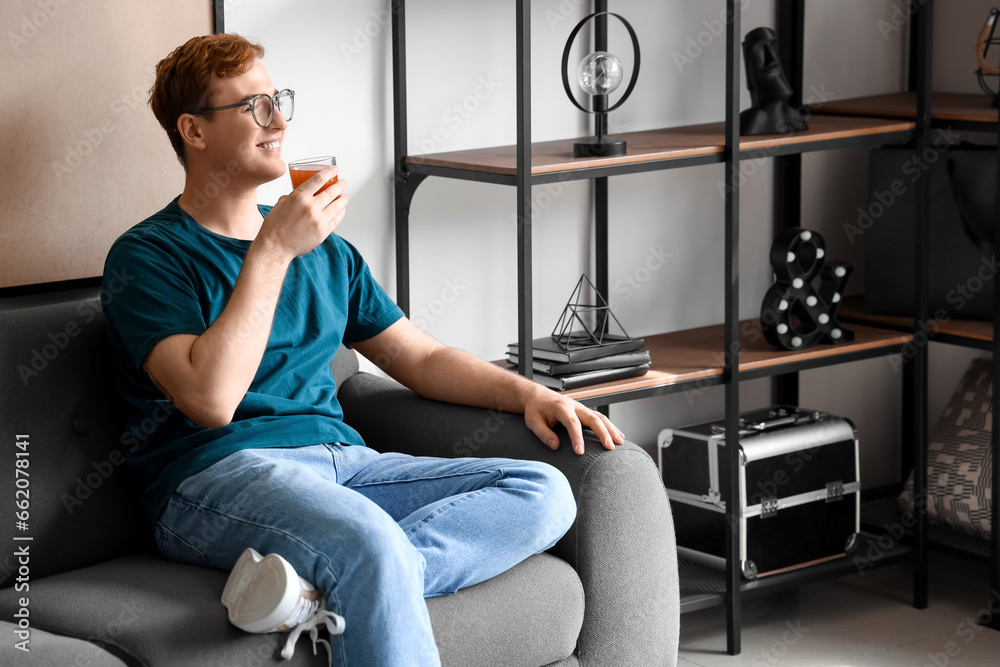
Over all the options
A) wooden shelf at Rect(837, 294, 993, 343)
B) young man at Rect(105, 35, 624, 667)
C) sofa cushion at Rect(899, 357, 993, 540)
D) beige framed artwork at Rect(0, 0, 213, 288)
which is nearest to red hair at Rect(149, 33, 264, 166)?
young man at Rect(105, 35, 624, 667)

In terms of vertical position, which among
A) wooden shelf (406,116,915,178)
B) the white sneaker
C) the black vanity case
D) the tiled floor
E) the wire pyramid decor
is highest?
wooden shelf (406,116,915,178)

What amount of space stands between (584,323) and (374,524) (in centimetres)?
135

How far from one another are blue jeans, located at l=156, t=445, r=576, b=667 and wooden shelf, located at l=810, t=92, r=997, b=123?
1.51 m

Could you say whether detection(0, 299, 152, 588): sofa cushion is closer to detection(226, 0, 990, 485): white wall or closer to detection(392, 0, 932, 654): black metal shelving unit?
detection(226, 0, 990, 485): white wall

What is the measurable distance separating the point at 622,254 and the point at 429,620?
5.21 feet

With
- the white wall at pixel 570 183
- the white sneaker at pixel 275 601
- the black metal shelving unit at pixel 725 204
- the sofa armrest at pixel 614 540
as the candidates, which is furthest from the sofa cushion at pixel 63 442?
the black metal shelving unit at pixel 725 204

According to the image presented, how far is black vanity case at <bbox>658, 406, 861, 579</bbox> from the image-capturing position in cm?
282

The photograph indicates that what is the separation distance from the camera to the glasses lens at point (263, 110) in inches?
78.0

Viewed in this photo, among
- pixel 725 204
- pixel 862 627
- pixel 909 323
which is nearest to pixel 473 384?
pixel 725 204

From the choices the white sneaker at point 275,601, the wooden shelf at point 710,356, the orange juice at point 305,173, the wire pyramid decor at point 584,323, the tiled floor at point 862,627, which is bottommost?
the tiled floor at point 862,627

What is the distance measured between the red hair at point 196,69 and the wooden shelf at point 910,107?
1640mm

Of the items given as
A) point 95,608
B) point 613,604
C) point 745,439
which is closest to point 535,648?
point 613,604

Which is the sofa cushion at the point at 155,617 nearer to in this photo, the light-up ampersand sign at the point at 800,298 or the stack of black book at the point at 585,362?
the stack of black book at the point at 585,362

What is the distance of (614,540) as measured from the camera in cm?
191
